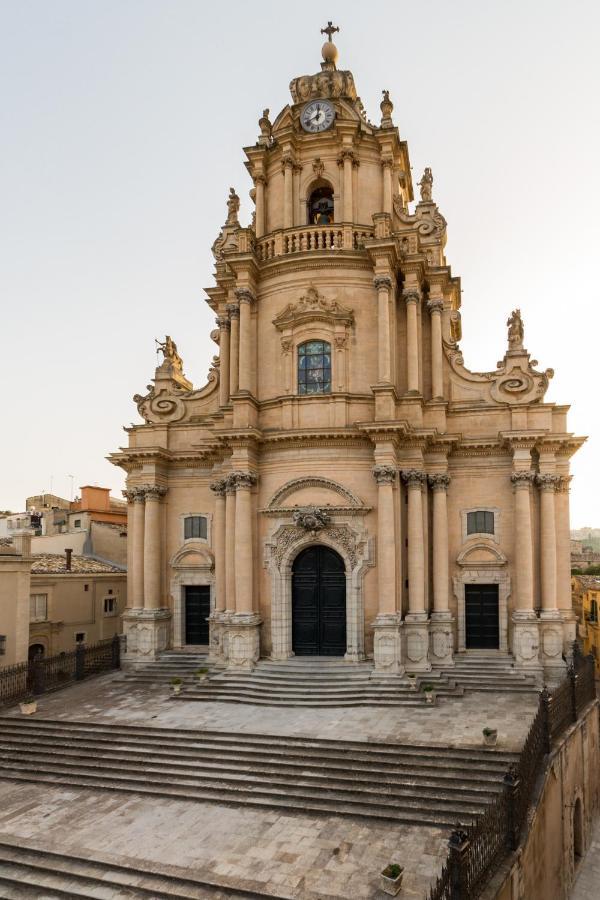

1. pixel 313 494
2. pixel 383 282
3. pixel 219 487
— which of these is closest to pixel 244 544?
pixel 219 487

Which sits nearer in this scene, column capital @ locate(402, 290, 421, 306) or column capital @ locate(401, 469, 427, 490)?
column capital @ locate(401, 469, 427, 490)

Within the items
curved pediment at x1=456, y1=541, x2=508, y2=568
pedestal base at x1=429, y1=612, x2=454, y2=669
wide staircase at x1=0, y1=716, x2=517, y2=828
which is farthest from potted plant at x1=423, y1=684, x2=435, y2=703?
curved pediment at x1=456, y1=541, x2=508, y2=568

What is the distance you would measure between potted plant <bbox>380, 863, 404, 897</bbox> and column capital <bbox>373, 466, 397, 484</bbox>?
535 inches

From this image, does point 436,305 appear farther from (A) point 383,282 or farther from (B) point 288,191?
(B) point 288,191

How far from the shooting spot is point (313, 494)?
24547 millimetres

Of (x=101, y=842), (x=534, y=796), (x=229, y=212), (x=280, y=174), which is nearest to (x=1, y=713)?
(x=101, y=842)

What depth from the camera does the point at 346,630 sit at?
2409cm

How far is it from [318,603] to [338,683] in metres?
3.35

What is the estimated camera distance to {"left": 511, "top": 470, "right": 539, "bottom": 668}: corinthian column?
23578 mm

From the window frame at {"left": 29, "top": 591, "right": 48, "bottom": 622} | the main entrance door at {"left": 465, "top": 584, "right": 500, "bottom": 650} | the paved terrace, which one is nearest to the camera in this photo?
the paved terrace

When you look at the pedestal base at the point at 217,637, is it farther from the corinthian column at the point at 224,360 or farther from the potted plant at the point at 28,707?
the corinthian column at the point at 224,360

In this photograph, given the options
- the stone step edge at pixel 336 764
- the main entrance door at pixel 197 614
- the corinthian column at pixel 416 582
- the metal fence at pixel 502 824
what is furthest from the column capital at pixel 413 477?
the stone step edge at pixel 336 764

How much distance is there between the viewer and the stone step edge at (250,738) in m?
16.2

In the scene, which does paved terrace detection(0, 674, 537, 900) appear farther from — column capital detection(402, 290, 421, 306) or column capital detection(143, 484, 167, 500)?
column capital detection(402, 290, 421, 306)
